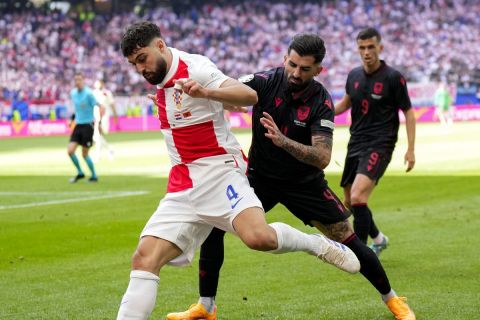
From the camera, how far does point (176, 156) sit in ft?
20.8

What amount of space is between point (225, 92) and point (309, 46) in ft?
3.76

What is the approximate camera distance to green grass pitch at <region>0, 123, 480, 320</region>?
7.56 meters

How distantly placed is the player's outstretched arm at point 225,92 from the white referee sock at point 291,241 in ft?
3.03

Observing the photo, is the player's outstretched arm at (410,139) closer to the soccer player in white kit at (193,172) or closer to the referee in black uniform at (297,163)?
the referee in black uniform at (297,163)

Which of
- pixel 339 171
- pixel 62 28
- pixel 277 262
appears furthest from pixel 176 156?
pixel 62 28

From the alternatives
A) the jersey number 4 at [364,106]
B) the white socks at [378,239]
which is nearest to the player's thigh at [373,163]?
the jersey number 4 at [364,106]

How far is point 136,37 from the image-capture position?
5887mm

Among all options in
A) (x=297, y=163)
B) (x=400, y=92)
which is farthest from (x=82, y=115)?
(x=297, y=163)

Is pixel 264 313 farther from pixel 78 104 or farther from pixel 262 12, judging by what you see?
pixel 262 12

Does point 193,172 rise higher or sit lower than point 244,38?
higher

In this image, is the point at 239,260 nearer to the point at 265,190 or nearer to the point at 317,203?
the point at 265,190

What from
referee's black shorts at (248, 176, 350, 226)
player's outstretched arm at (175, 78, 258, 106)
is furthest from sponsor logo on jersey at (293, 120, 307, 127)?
player's outstretched arm at (175, 78, 258, 106)

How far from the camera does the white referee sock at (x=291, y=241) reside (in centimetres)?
625

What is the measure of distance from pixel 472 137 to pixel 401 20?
84.7 ft
